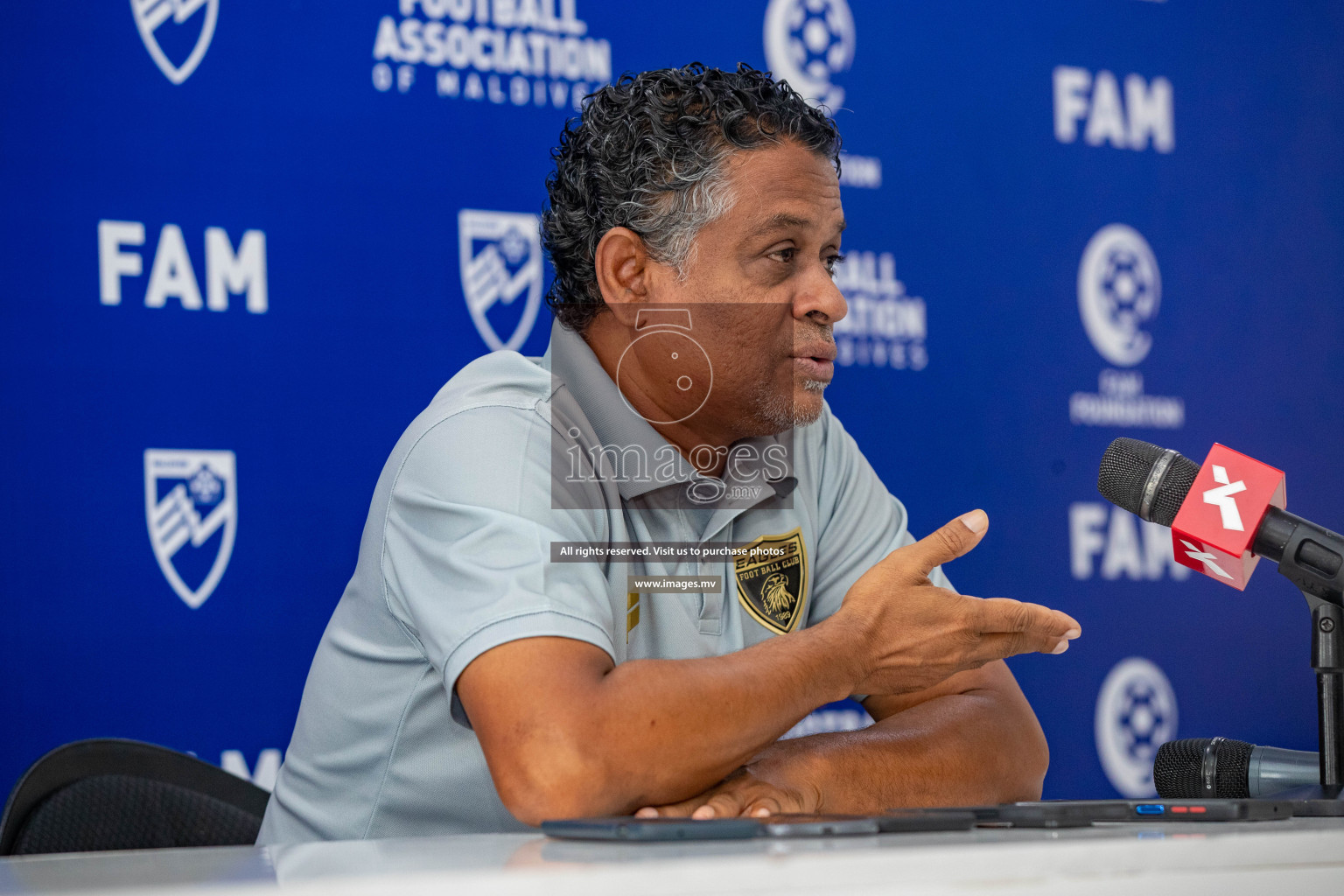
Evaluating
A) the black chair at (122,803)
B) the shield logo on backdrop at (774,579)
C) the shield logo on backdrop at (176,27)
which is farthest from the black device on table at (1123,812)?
the shield logo on backdrop at (176,27)

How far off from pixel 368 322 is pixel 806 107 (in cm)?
82

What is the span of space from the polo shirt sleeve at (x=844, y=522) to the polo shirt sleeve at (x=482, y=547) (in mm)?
368

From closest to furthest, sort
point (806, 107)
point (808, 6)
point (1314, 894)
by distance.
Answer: point (1314, 894) < point (806, 107) < point (808, 6)

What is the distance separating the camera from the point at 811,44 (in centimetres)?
218

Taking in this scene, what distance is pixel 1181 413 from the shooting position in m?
2.40

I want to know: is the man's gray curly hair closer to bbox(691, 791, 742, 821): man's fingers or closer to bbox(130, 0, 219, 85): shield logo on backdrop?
bbox(691, 791, 742, 821): man's fingers

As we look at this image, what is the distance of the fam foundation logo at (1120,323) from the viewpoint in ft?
7.72

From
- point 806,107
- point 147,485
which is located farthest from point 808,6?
point 147,485

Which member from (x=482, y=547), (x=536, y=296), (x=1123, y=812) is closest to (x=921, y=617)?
(x=1123, y=812)

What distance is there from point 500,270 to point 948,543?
A: 116 cm

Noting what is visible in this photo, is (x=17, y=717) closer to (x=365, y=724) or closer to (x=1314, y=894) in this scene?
(x=365, y=724)

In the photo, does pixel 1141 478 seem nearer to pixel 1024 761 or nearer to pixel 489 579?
pixel 1024 761

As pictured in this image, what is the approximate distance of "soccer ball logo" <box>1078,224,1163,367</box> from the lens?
93.5 inches

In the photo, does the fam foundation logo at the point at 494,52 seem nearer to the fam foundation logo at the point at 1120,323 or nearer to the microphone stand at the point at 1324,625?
the fam foundation logo at the point at 1120,323
